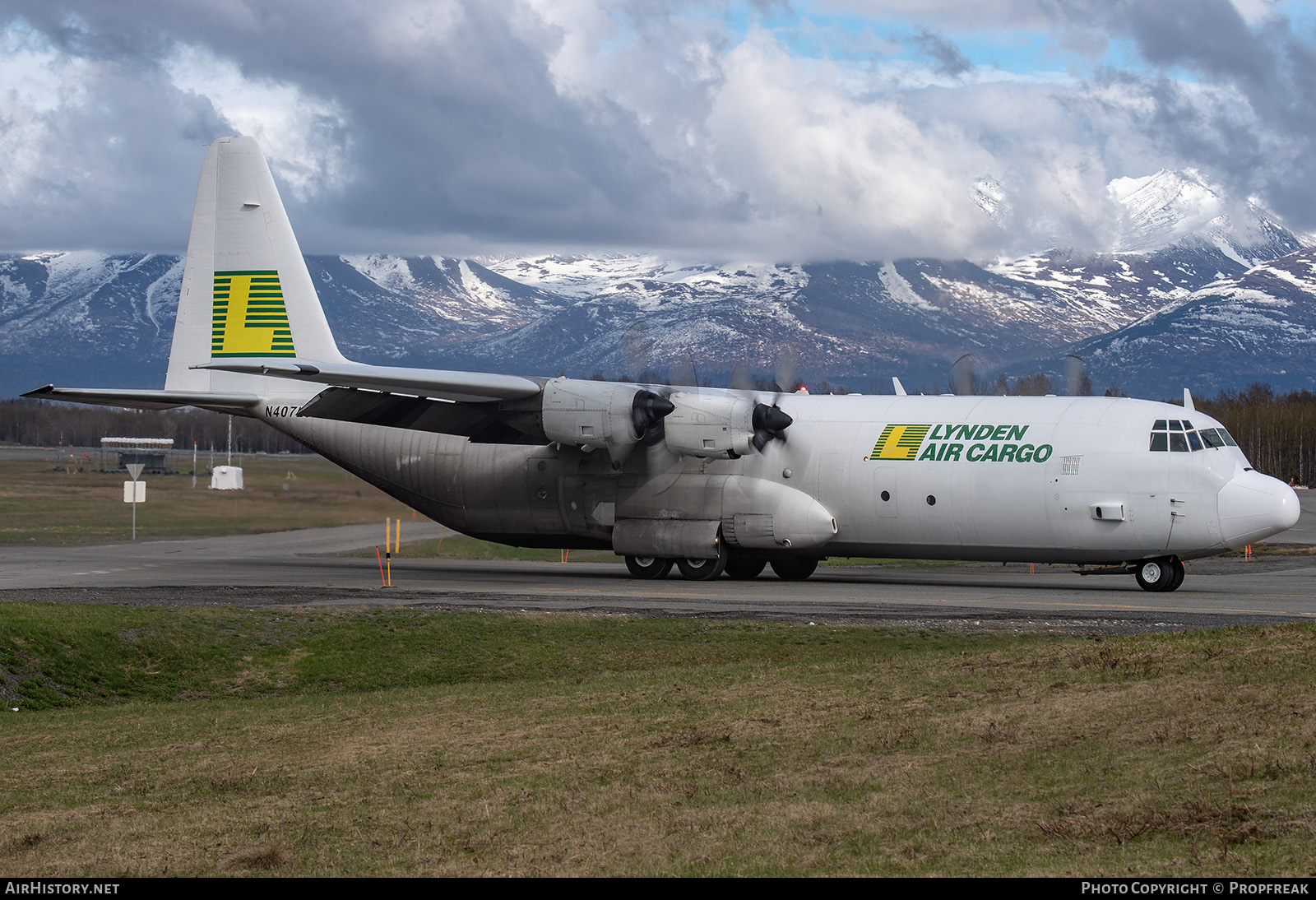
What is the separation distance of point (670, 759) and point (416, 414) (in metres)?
20.0

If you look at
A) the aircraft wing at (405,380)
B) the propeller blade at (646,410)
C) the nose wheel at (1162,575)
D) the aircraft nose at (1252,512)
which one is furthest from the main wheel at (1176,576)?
the aircraft wing at (405,380)

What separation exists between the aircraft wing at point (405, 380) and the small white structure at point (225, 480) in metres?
25.5

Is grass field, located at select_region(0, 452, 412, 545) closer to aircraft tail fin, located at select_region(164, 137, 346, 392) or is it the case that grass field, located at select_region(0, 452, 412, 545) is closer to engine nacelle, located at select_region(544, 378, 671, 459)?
aircraft tail fin, located at select_region(164, 137, 346, 392)

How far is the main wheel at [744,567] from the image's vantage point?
28969 millimetres

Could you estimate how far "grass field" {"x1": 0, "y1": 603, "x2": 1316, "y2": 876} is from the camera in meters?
7.10

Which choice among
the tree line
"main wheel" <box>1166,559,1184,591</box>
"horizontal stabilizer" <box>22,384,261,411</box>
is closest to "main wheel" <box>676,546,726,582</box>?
"main wheel" <box>1166,559,1184,591</box>

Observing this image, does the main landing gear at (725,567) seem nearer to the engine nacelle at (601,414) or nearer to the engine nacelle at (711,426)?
the engine nacelle at (711,426)

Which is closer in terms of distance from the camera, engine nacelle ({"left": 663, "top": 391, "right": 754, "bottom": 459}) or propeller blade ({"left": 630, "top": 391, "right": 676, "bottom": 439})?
engine nacelle ({"left": 663, "top": 391, "right": 754, "bottom": 459})

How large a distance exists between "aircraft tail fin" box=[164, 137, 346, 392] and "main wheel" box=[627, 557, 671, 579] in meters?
9.62

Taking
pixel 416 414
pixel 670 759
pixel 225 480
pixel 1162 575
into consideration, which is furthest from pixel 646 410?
pixel 225 480

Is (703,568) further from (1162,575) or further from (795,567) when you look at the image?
(1162,575)

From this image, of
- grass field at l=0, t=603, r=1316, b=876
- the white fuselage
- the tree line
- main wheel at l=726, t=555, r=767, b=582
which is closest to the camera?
grass field at l=0, t=603, r=1316, b=876

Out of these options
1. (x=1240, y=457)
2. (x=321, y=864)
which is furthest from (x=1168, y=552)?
(x=321, y=864)

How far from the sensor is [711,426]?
2625cm
